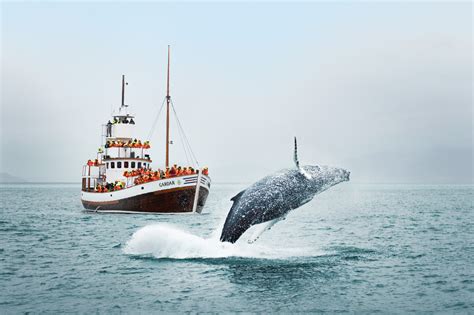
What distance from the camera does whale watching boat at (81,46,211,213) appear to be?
1484 inches

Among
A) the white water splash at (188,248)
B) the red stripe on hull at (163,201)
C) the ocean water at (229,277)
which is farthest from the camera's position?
the red stripe on hull at (163,201)

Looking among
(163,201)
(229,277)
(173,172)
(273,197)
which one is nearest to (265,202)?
(273,197)

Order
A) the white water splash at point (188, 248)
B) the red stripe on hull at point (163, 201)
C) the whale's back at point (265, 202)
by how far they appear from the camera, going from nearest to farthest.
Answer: the whale's back at point (265, 202)
the white water splash at point (188, 248)
the red stripe on hull at point (163, 201)

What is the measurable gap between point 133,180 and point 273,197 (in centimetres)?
2924

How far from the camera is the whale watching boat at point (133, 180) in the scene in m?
37.7

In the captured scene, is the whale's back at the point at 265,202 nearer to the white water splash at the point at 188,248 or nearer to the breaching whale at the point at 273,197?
the breaching whale at the point at 273,197

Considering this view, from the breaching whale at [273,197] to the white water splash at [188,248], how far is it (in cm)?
197

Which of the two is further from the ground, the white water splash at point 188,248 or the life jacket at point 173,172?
the life jacket at point 173,172

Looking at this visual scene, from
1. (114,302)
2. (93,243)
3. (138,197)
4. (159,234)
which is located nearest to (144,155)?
(138,197)

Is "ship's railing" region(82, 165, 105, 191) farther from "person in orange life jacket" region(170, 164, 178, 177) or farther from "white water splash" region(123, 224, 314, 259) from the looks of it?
"white water splash" region(123, 224, 314, 259)

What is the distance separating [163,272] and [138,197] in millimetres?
24417

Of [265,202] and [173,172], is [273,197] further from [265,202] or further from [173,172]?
[173,172]

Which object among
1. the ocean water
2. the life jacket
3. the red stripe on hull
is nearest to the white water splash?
the ocean water

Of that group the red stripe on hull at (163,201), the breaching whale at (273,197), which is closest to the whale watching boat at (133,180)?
the red stripe on hull at (163,201)
